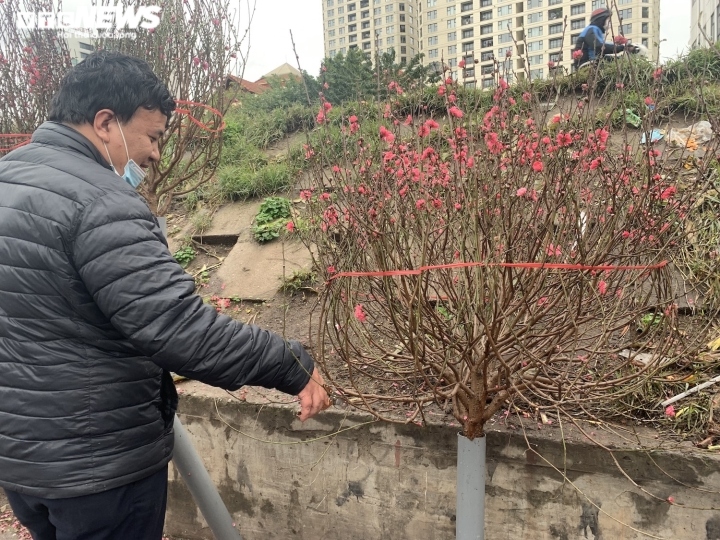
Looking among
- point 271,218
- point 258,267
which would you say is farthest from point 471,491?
point 271,218

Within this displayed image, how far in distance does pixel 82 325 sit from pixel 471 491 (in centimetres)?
154

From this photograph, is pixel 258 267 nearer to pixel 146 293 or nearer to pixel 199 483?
pixel 199 483

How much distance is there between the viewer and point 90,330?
1468 mm

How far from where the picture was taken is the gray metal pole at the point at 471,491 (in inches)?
80.4

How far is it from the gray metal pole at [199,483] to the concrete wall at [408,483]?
18.2 inches

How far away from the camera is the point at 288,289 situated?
4574 millimetres

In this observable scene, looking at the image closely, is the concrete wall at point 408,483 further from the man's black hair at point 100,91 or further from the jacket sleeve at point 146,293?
the man's black hair at point 100,91

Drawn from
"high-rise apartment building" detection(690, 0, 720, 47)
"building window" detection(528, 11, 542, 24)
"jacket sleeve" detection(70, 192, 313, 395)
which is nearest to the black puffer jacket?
"jacket sleeve" detection(70, 192, 313, 395)

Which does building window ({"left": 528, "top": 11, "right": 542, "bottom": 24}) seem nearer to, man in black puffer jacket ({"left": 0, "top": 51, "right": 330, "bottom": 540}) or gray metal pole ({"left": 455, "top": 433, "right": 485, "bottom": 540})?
gray metal pole ({"left": 455, "top": 433, "right": 485, "bottom": 540})

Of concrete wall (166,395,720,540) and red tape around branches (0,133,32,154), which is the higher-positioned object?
red tape around branches (0,133,32,154)

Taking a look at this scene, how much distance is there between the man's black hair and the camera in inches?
62.9

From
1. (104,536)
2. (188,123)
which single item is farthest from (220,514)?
(188,123)

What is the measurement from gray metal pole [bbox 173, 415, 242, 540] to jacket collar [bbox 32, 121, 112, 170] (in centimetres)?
132

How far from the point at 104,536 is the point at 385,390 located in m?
1.78
